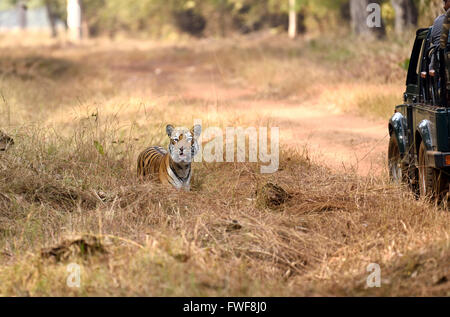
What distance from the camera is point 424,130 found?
6.18 m

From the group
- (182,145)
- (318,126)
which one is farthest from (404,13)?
(182,145)

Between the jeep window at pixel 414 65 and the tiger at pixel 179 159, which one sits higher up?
the jeep window at pixel 414 65

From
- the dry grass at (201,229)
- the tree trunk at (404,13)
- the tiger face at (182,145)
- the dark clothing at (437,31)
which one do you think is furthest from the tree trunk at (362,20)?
the dark clothing at (437,31)

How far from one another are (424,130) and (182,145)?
7.79ft

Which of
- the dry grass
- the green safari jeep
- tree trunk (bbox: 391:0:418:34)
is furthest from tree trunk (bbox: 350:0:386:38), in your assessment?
the green safari jeep

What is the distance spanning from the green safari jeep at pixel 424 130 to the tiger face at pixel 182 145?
189cm

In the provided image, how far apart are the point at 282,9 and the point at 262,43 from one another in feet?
39.2

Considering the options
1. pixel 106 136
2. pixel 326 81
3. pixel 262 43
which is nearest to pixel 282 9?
pixel 262 43

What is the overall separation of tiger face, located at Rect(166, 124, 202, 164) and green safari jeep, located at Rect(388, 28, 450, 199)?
189cm

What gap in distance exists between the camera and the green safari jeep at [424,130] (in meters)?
5.83

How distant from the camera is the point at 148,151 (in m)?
8.33

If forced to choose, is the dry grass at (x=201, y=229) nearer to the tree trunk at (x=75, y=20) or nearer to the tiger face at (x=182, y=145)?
the tiger face at (x=182, y=145)

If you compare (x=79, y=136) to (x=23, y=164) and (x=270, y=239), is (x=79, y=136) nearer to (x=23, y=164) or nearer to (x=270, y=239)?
(x=23, y=164)

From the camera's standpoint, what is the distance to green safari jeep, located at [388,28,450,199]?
583 centimetres
